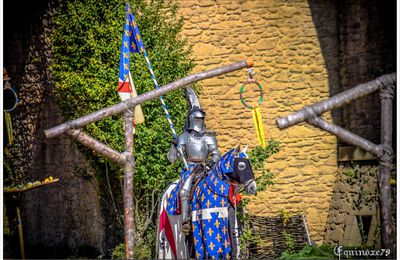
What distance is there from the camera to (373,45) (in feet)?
38.7

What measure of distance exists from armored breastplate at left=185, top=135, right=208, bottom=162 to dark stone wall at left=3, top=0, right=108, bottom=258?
3949 mm

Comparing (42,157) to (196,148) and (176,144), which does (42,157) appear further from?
(196,148)

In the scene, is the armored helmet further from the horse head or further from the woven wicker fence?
the woven wicker fence

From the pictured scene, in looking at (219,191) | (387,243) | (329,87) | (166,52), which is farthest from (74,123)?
(329,87)

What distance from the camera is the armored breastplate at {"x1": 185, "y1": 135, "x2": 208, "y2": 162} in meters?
9.00

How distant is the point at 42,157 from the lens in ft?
43.1

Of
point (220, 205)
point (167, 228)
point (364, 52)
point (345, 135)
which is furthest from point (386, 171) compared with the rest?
point (364, 52)

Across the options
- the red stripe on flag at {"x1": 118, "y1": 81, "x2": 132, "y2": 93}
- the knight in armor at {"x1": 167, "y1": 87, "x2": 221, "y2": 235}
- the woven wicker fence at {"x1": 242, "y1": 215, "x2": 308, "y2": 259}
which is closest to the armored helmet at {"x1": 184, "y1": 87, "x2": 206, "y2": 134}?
the knight in armor at {"x1": 167, "y1": 87, "x2": 221, "y2": 235}

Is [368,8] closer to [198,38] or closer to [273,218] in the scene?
[198,38]

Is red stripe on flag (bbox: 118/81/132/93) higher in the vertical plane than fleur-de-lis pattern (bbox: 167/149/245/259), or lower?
higher

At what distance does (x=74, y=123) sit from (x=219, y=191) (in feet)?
6.34

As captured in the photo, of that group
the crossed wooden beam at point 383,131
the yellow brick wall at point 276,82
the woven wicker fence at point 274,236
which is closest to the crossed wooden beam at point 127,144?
the crossed wooden beam at point 383,131

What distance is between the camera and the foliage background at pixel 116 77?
37.0 feet

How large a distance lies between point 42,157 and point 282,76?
15.3ft
